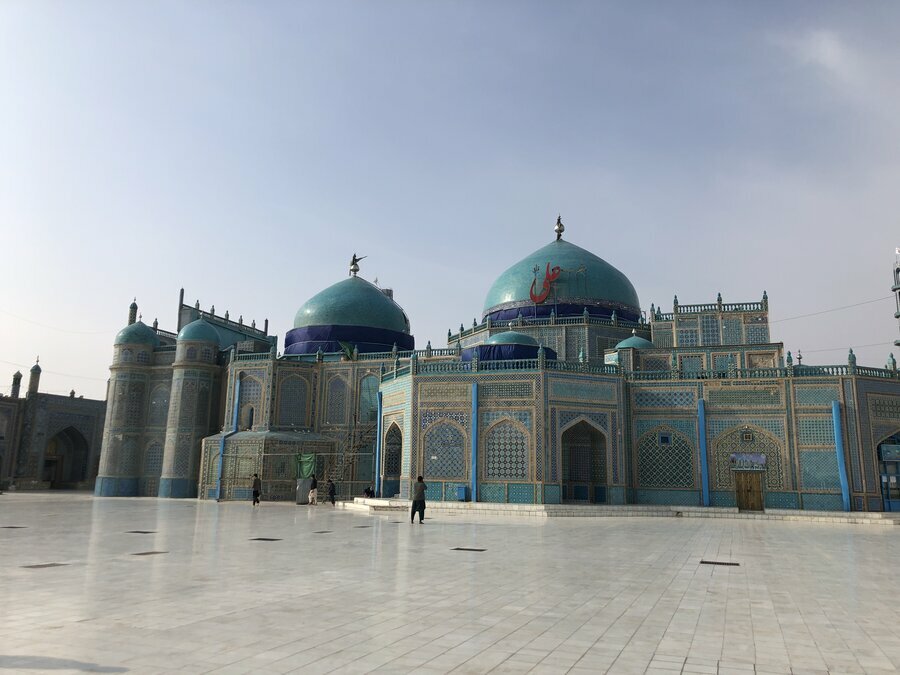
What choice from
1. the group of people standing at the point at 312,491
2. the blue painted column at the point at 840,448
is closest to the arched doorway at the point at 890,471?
the blue painted column at the point at 840,448

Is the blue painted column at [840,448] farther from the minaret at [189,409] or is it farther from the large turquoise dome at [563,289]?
the minaret at [189,409]

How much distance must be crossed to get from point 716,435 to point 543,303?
13.1 metres

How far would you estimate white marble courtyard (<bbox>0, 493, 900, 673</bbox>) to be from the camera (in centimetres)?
557

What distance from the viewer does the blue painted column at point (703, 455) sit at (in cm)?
2817

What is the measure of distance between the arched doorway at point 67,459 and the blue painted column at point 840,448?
48.0 metres

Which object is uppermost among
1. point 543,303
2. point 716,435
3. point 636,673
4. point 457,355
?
point 543,303

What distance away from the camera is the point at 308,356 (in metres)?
40.9

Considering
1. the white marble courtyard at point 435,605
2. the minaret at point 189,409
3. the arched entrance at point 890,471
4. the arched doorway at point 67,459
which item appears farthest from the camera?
the arched doorway at point 67,459

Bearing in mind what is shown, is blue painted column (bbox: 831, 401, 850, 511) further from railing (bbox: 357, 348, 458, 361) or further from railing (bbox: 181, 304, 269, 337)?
railing (bbox: 181, 304, 269, 337)

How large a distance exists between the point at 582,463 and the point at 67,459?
39965 mm

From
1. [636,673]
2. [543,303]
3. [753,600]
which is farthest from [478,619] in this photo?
[543,303]

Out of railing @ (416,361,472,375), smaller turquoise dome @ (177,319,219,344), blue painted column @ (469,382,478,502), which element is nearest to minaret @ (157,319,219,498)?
smaller turquoise dome @ (177,319,219,344)

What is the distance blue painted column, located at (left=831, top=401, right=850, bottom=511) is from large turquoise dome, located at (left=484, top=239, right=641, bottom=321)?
13565 mm

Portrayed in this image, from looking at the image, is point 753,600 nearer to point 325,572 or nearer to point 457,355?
point 325,572
